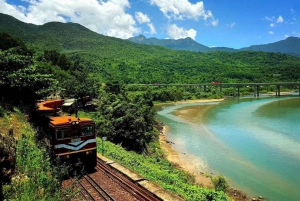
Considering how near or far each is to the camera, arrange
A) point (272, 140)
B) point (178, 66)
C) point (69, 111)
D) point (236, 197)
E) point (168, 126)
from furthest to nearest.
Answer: point (178, 66) < point (168, 126) < point (272, 140) < point (69, 111) < point (236, 197)

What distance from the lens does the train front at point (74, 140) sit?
14.1m

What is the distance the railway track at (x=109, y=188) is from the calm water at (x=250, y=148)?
14.3 meters

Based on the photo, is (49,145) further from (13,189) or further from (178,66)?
(178,66)

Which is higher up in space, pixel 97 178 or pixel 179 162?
pixel 97 178

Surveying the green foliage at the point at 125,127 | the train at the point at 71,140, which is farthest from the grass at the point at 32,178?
the green foliage at the point at 125,127

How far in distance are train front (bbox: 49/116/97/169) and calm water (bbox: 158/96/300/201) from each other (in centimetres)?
1590

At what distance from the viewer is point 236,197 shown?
22672 millimetres

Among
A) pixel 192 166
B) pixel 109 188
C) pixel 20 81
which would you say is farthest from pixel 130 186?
pixel 192 166

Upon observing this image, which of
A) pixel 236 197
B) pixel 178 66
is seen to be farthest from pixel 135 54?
pixel 236 197

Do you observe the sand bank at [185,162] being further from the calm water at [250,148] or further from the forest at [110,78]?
the forest at [110,78]

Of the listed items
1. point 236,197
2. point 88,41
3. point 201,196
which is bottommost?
point 236,197

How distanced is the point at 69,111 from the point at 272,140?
30502mm

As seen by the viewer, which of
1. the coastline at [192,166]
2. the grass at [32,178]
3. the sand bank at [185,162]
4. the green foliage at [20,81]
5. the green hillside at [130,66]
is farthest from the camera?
the green hillside at [130,66]

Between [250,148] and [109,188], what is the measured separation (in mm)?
29058
